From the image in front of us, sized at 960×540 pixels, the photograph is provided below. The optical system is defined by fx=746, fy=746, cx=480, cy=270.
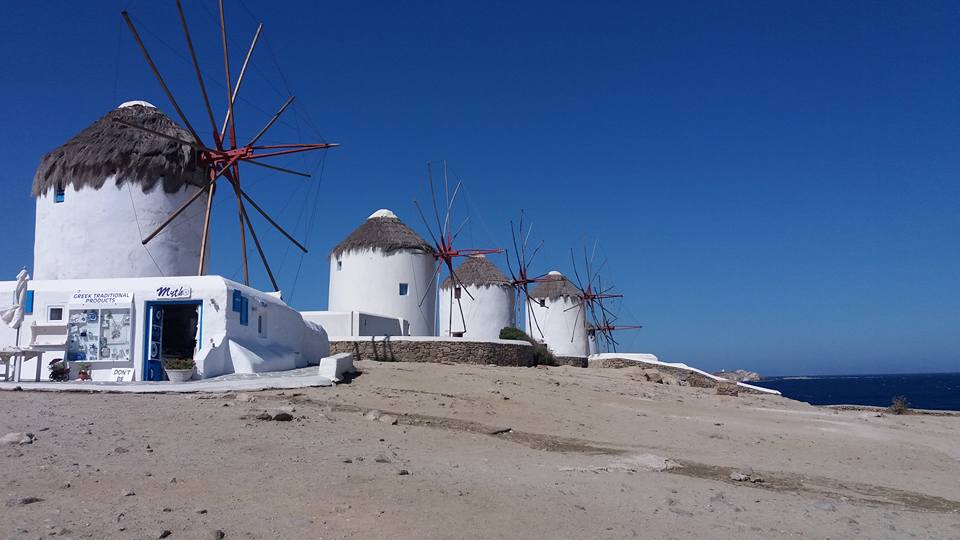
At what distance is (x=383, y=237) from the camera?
30.0m

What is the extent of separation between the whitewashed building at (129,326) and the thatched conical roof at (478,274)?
22695mm

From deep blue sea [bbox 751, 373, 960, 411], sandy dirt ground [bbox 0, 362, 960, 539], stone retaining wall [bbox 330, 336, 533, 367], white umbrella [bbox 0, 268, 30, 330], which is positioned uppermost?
white umbrella [bbox 0, 268, 30, 330]

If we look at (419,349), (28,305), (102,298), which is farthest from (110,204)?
(419,349)

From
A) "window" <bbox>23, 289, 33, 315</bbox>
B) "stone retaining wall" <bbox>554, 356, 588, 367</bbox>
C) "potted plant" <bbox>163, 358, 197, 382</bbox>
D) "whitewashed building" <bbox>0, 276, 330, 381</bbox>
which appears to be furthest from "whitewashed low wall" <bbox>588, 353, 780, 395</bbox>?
"window" <bbox>23, 289, 33, 315</bbox>

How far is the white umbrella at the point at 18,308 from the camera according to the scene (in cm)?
1416

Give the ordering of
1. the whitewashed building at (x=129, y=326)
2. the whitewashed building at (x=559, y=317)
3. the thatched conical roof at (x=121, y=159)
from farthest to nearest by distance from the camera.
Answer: the whitewashed building at (x=559, y=317), the thatched conical roof at (x=121, y=159), the whitewashed building at (x=129, y=326)

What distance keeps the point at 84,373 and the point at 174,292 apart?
2284mm

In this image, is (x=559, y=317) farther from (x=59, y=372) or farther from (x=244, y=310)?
(x=59, y=372)

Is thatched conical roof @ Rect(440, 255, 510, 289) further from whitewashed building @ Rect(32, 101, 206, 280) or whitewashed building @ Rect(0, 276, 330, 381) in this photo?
whitewashed building @ Rect(0, 276, 330, 381)

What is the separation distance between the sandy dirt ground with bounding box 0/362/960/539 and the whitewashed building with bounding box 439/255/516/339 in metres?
24.7

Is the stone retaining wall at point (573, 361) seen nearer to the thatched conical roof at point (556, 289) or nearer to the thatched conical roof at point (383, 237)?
the thatched conical roof at point (556, 289)

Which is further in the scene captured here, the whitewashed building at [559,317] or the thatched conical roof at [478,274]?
the whitewashed building at [559,317]

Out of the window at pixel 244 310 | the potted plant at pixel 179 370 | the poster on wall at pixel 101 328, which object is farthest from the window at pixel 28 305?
the window at pixel 244 310

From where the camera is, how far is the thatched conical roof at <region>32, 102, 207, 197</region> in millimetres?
19500
